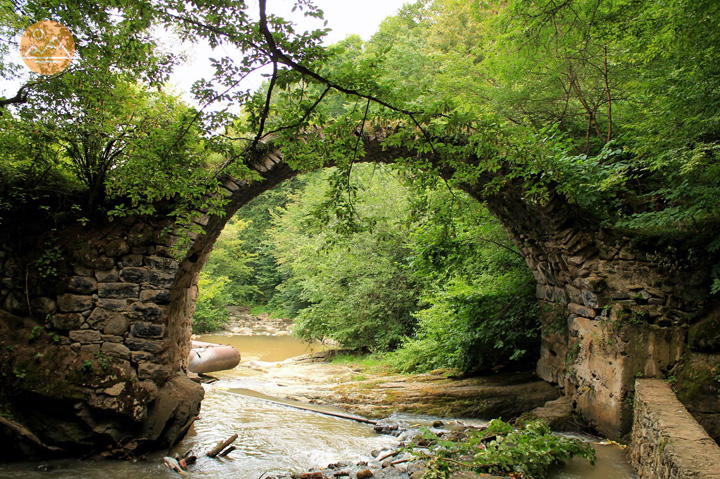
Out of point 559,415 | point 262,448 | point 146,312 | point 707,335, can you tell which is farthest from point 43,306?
point 707,335

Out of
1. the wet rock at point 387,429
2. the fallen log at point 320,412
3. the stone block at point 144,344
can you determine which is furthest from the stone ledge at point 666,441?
the stone block at point 144,344

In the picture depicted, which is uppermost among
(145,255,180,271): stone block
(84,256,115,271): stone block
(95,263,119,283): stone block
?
(145,255,180,271): stone block

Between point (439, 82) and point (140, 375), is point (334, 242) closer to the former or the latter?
point (140, 375)

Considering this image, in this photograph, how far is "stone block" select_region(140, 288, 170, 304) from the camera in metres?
4.34

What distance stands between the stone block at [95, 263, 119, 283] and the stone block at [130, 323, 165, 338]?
52 centimetres

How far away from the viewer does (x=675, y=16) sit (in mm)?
3475

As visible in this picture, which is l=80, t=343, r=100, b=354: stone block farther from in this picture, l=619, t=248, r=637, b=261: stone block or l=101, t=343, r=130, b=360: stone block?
l=619, t=248, r=637, b=261: stone block

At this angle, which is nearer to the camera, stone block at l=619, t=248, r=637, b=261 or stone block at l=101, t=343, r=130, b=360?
stone block at l=101, t=343, r=130, b=360

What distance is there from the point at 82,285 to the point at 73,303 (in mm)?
193

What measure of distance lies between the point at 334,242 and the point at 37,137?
2.83 metres

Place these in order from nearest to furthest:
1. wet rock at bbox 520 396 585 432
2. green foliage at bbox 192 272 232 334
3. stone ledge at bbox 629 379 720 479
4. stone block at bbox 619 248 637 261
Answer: stone ledge at bbox 629 379 720 479
stone block at bbox 619 248 637 261
wet rock at bbox 520 396 585 432
green foliage at bbox 192 272 232 334

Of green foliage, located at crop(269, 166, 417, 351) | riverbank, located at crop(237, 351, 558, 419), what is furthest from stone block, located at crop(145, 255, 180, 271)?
green foliage, located at crop(269, 166, 417, 351)

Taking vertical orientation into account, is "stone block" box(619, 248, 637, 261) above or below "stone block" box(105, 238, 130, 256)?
above

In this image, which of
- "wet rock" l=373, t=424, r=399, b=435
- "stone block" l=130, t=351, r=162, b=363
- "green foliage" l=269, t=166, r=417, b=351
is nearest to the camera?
"stone block" l=130, t=351, r=162, b=363
